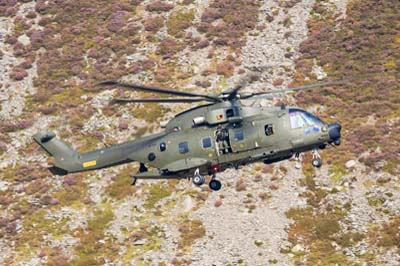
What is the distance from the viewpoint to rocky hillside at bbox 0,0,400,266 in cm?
4684

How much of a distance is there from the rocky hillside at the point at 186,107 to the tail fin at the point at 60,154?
10.0 metres

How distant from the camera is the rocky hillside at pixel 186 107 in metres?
46.8

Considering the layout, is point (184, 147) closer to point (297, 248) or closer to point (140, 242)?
point (297, 248)

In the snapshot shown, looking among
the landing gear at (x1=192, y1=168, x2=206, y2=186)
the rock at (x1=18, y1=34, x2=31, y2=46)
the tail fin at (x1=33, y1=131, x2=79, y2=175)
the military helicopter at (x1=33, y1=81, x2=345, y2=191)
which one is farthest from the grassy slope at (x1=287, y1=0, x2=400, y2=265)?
the rock at (x1=18, y1=34, x2=31, y2=46)

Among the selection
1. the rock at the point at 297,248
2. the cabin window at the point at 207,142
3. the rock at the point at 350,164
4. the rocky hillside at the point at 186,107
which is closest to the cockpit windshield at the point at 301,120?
the cabin window at the point at 207,142

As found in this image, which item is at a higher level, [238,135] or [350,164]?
[238,135]

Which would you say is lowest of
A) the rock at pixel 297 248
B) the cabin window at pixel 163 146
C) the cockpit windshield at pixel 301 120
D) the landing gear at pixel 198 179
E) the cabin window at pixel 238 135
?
the rock at pixel 297 248

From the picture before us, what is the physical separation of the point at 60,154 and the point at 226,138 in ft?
28.5

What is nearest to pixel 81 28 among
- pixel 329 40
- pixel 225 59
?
pixel 225 59

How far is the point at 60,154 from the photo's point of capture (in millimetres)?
38656

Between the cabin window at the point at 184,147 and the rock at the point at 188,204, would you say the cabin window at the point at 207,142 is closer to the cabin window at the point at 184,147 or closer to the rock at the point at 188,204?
the cabin window at the point at 184,147

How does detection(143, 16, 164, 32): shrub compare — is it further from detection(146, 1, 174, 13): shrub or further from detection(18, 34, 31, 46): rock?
detection(18, 34, 31, 46): rock

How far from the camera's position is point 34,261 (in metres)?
47.0

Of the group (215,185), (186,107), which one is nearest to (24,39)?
(186,107)
